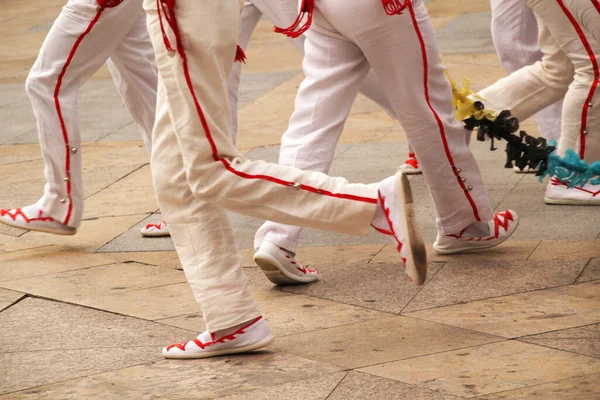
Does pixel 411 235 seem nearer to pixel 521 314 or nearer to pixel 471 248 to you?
pixel 521 314

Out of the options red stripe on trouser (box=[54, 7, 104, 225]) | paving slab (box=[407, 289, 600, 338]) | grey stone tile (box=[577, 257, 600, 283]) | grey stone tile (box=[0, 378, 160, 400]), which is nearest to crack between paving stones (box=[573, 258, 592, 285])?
grey stone tile (box=[577, 257, 600, 283])

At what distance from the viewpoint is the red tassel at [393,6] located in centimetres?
379

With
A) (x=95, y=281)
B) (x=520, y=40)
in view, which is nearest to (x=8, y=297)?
(x=95, y=281)

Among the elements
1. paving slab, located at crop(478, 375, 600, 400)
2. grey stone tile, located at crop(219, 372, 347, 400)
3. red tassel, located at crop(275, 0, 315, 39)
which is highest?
red tassel, located at crop(275, 0, 315, 39)

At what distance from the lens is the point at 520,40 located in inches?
220

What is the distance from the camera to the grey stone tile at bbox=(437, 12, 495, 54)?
973 centimetres

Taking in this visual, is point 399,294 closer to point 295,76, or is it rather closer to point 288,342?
point 288,342

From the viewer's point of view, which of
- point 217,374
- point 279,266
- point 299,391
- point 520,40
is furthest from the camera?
point 520,40

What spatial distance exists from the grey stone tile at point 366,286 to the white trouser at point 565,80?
41.2 inches

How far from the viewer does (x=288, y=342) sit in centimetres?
363

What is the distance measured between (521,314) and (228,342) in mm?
971

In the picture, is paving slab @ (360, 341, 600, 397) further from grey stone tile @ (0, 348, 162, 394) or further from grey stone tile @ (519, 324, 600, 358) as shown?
grey stone tile @ (0, 348, 162, 394)

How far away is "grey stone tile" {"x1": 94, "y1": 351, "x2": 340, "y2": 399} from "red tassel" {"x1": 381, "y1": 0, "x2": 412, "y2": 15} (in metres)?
1.20

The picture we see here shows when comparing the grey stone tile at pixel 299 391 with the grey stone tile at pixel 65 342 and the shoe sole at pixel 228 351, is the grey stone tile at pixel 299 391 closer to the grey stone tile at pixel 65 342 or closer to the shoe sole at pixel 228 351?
the shoe sole at pixel 228 351
